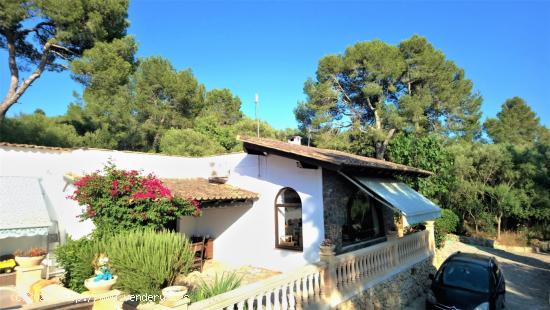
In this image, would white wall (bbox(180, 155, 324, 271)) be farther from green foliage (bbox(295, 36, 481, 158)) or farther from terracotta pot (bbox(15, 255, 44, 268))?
green foliage (bbox(295, 36, 481, 158))

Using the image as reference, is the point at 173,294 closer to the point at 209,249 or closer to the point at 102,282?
the point at 102,282

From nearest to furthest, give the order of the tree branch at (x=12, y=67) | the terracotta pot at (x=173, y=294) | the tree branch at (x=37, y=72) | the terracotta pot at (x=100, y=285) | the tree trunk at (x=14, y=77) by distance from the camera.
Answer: the terracotta pot at (x=173, y=294)
the terracotta pot at (x=100, y=285)
the tree trunk at (x=14, y=77)
the tree branch at (x=12, y=67)
the tree branch at (x=37, y=72)

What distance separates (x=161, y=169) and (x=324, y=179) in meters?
8.32

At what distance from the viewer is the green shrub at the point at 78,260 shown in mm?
9453

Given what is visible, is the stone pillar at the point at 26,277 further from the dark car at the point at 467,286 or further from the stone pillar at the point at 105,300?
the dark car at the point at 467,286

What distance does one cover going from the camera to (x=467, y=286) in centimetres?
1070

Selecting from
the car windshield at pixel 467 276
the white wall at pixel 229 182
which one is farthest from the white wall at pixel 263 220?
the car windshield at pixel 467 276

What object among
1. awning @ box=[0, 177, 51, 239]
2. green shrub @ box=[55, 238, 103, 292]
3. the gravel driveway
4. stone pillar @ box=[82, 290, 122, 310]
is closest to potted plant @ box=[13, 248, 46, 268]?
awning @ box=[0, 177, 51, 239]

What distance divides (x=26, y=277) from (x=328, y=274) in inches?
377

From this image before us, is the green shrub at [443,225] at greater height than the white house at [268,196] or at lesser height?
lesser

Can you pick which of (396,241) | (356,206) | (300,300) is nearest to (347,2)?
(356,206)

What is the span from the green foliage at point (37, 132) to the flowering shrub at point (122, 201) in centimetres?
1316

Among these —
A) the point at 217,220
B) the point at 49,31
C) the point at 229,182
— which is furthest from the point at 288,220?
the point at 49,31

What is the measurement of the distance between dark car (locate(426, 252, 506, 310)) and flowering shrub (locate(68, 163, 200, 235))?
9.47m
